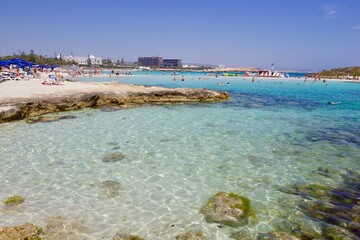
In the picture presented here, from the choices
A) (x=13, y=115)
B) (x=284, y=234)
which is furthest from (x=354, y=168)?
(x=13, y=115)

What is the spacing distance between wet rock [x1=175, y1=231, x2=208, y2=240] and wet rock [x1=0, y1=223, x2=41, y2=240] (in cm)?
254

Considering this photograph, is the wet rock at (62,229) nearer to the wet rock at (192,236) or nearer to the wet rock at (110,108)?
the wet rock at (192,236)

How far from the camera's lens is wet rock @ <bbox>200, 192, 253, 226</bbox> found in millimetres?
5414

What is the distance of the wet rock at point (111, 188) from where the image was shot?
6.46 metres

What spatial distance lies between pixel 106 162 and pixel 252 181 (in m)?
4.59

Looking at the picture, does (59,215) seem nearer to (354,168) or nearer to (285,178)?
(285,178)

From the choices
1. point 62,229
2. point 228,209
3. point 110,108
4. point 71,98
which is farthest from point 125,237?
point 71,98

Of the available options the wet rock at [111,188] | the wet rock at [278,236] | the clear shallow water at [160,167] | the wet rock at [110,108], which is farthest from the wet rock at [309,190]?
the wet rock at [110,108]

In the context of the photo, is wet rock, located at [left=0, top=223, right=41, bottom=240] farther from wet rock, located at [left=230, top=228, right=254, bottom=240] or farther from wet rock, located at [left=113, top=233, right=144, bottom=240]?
wet rock, located at [left=230, top=228, right=254, bottom=240]

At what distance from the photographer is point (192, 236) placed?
16.0 ft

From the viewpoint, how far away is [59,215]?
547cm

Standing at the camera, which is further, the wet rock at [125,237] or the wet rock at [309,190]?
the wet rock at [309,190]

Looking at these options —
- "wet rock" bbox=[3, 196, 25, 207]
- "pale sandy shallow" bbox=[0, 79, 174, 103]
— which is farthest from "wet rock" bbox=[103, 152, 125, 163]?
"pale sandy shallow" bbox=[0, 79, 174, 103]

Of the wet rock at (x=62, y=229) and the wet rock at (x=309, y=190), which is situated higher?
the wet rock at (x=309, y=190)
